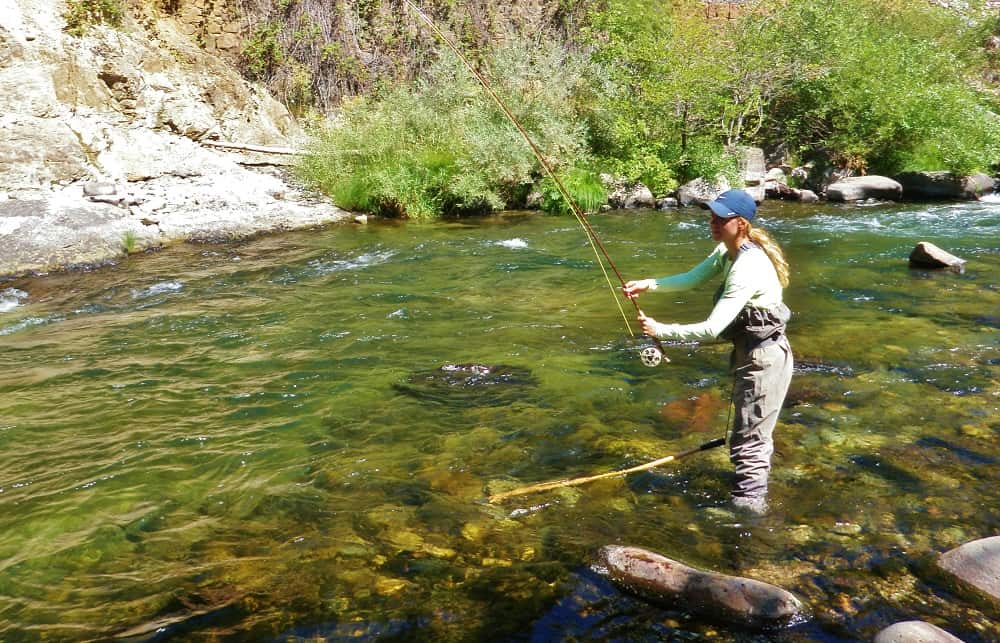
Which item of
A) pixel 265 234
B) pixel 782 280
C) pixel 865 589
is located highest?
pixel 782 280

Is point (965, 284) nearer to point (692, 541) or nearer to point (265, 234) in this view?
point (692, 541)

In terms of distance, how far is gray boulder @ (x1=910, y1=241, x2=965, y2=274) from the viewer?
35.0ft

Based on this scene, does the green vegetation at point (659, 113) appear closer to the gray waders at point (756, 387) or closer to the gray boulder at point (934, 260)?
the gray boulder at point (934, 260)

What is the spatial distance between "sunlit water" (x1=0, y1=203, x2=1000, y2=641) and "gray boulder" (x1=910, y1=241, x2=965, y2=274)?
35 centimetres

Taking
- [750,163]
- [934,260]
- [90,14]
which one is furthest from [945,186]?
[90,14]

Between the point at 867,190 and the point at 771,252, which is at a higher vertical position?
the point at 771,252

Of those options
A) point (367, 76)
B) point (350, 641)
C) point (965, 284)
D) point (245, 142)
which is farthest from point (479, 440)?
point (367, 76)

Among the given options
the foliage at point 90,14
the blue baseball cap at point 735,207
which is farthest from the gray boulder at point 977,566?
the foliage at point 90,14

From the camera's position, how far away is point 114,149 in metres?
15.9

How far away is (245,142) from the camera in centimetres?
1939

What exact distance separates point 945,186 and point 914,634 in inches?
725

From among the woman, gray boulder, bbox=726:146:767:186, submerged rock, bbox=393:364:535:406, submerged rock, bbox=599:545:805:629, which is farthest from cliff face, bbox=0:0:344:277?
submerged rock, bbox=599:545:805:629

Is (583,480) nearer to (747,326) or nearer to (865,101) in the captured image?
(747,326)

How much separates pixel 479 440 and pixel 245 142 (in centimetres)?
1631
